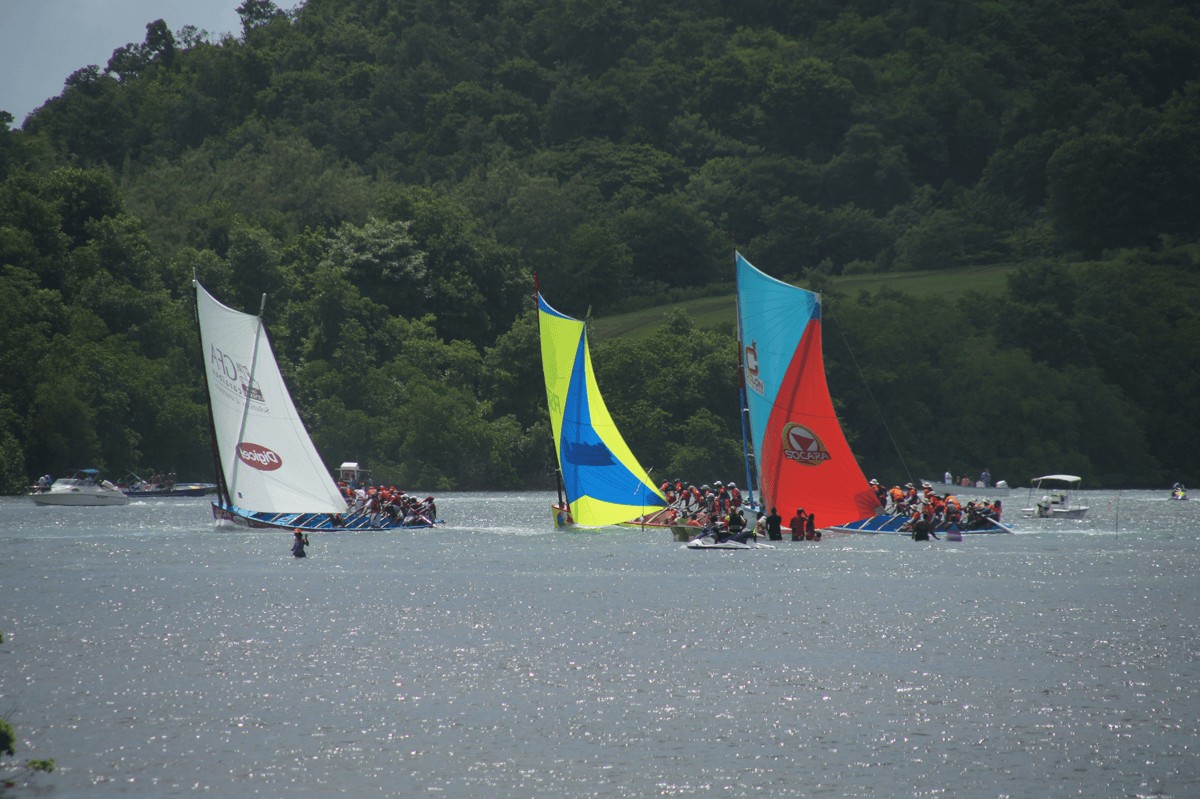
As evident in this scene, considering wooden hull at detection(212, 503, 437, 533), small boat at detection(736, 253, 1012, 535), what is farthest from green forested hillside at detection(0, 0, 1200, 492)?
small boat at detection(736, 253, 1012, 535)

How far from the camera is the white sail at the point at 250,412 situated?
67000 millimetres

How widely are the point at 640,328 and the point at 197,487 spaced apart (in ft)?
159

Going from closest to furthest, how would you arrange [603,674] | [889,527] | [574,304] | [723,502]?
[603,674] → [723,502] → [889,527] → [574,304]

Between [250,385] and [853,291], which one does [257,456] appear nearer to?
[250,385]

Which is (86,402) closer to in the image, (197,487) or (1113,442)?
(197,487)

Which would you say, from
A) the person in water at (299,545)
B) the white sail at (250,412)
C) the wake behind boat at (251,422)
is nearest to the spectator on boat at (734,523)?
the person in water at (299,545)

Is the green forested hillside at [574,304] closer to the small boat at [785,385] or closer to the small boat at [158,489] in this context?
the small boat at [158,489]

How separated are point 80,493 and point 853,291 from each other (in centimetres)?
7423

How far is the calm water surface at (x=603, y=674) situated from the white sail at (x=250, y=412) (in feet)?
14.7

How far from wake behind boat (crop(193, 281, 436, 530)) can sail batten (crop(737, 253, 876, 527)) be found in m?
17.9

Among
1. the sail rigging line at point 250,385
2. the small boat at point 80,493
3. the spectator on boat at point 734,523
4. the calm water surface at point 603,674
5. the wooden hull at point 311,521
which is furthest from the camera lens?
the small boat at point 80,493

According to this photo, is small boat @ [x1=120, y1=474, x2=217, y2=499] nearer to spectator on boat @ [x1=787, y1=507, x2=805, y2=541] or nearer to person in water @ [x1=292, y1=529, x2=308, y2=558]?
person in water @ [x1=292, y1=529, x2=308, y2=558]

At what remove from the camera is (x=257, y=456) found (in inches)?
2653

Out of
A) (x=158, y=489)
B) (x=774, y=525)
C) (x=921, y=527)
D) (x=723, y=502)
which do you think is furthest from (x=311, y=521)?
(x=158, y=489)
